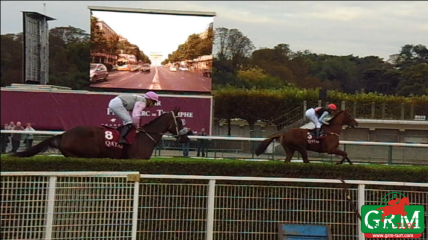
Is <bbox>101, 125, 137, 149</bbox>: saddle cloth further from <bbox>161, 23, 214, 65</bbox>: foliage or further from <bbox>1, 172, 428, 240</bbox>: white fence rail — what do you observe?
<bbox>161, 23, 214, 65</bbox>: foliage

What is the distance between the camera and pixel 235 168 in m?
6.14

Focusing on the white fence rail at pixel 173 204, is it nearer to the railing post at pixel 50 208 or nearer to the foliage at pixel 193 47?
the railing post at pixel 50 208

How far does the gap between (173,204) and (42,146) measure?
10.1ft

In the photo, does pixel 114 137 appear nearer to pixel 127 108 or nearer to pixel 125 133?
pixel 125 133

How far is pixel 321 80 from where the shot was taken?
42.1 meters

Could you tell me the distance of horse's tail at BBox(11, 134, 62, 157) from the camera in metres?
7.28

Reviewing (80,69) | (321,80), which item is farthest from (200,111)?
(321,80)

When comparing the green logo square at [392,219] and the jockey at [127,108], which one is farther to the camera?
the jockey at [127,108]

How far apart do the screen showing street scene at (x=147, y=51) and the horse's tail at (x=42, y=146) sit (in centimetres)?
1515

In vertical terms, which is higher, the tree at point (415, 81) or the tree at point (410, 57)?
the tree at point (410, 57)

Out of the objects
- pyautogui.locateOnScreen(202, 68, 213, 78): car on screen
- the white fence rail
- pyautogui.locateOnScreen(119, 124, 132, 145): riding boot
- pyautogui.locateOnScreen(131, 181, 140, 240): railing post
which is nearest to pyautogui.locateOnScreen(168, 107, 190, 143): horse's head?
pyautogui.locateOnScreen(119, 124, 132, 145): riding boot

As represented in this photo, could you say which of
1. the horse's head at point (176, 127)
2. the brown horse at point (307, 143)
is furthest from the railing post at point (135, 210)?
the brown horse at point (307, 143)

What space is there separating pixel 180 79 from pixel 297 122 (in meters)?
6.31

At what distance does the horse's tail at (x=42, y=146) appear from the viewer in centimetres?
728
